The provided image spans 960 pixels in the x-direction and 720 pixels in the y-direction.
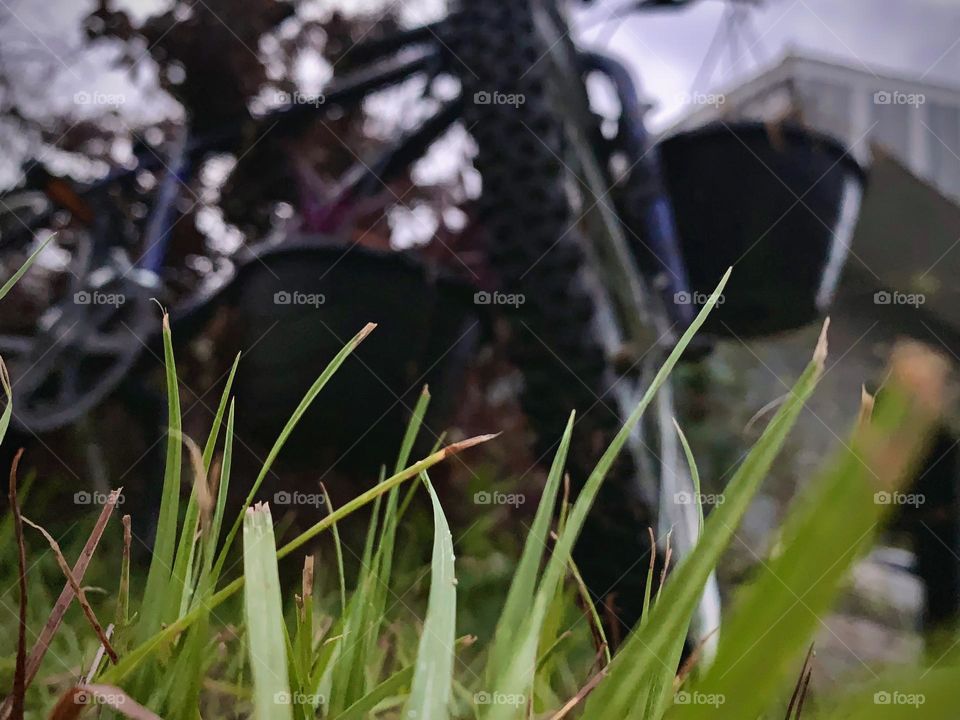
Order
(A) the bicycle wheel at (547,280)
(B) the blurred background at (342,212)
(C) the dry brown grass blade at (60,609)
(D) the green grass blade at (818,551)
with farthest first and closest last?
(B) the blurred background at (342,212)
(A) the bicycle wheel at (547,280)
(C) the dry brown grass blade at (60,609)
(D) the green grass blade at (818,551)

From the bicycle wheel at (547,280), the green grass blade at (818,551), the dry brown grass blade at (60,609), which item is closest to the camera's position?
the green grass blade at (818,551)

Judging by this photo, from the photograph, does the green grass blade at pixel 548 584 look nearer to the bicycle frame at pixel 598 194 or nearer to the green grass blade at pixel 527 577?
the green grass blade at pixel 527 577

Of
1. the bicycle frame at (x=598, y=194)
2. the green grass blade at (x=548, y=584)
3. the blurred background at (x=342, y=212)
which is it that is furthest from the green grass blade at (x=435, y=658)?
the blurred background at (x=342, y=212)

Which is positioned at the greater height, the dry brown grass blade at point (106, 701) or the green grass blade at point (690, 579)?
the green grass blade at point (690, 579)

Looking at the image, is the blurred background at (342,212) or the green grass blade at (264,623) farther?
the blurred background at (342,212)

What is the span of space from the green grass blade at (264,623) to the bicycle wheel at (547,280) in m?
0.42

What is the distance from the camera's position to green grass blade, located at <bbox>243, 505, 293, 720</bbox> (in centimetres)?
14

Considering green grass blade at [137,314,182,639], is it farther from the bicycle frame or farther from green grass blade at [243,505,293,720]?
the bicycle frame

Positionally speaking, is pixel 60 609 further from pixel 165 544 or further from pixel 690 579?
pixel 690 579

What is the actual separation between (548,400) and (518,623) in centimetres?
37

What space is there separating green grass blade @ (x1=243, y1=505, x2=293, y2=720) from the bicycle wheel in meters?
0.42

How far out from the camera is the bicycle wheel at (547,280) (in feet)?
1.79

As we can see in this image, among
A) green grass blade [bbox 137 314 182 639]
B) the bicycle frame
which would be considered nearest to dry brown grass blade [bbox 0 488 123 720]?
green grass blade [bbox 137 314 182 639]

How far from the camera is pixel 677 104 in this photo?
78 centimetres
